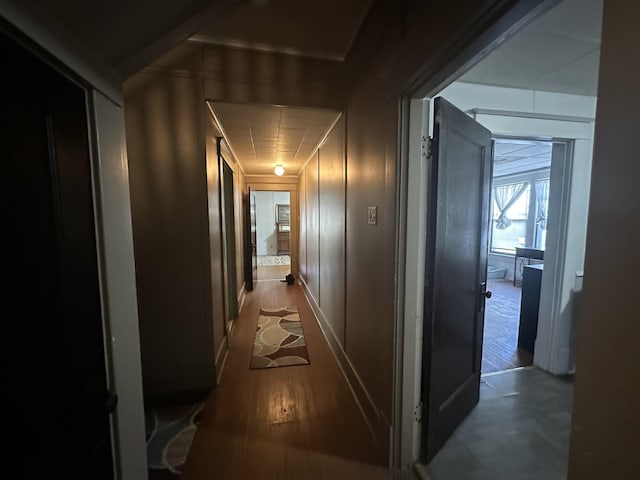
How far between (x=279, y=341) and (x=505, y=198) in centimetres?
680

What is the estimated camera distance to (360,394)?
218cm

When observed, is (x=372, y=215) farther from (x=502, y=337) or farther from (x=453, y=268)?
(x=502, y=337)

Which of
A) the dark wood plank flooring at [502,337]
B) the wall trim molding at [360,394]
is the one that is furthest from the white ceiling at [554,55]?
the dark wood plank flooring at [502,337]

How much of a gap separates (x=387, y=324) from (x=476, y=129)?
136 centimetres

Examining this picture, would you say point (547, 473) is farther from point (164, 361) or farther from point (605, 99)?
point (164, 361)

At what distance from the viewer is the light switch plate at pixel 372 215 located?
1.81m

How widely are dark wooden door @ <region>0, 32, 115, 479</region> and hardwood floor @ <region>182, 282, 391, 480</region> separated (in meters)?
1.10

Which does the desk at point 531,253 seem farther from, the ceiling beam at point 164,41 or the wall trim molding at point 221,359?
the ceiling beam at point 164,41

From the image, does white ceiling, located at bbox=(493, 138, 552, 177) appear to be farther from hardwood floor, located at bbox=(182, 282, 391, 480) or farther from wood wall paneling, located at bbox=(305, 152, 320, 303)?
hardwood floor, located at bbox=(182, 282, 391, 480)

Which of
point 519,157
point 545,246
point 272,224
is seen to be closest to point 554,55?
point 545,246

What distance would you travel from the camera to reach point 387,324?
5.52 ft

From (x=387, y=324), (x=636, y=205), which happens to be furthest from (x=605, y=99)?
(x=387, y=324)

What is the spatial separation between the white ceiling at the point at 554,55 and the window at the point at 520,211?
13.6ft

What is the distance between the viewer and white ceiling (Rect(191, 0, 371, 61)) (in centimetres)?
171
